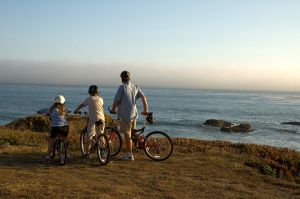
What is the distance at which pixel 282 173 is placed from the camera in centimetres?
1144

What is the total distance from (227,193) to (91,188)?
8.93 ft

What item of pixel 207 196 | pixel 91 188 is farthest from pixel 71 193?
pixel 207 196

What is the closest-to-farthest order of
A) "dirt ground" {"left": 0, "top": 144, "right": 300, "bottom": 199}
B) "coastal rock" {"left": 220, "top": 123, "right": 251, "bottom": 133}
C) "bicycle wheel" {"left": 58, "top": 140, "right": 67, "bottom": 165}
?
"dirt ground" {"left": 0, "top": 144, "right": 300, "bottom": 199}
"bicycle wheel" {"left": 58, "top": 140, "right": 67, "bottom": 165}
"coastal rock" {"left": 220, "top": 123, "right": 251, "bottom": 133}

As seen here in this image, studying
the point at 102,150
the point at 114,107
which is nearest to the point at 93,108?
the point at 114,107

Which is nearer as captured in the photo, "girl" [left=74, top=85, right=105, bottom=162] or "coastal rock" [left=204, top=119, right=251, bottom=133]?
"girl" [left=74, top=85, right=105, bottom=162]

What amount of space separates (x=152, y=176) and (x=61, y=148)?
2.57m

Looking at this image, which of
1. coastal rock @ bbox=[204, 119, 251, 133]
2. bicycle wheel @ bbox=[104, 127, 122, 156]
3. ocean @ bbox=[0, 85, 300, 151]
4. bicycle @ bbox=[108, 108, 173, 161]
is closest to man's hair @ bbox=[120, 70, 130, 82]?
bicycle @ bbox=[108, 108, 173, 161]

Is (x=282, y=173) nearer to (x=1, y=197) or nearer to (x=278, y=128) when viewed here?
(x=1, y=197)

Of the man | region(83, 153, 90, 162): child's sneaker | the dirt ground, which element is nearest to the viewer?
the dirt ground

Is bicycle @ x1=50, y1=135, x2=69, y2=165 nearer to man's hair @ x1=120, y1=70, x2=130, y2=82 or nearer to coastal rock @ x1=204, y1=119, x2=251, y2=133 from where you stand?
man's hair @ x1=120, y1=70, x2=130, y2=82

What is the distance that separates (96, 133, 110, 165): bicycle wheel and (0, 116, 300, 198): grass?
19 centimetres

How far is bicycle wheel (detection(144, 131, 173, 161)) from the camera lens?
11414 millimetres

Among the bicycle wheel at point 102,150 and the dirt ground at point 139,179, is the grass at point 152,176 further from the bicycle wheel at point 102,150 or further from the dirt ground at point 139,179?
the bicycle wheel at point 102,150

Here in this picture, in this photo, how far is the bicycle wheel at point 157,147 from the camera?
449 inches
